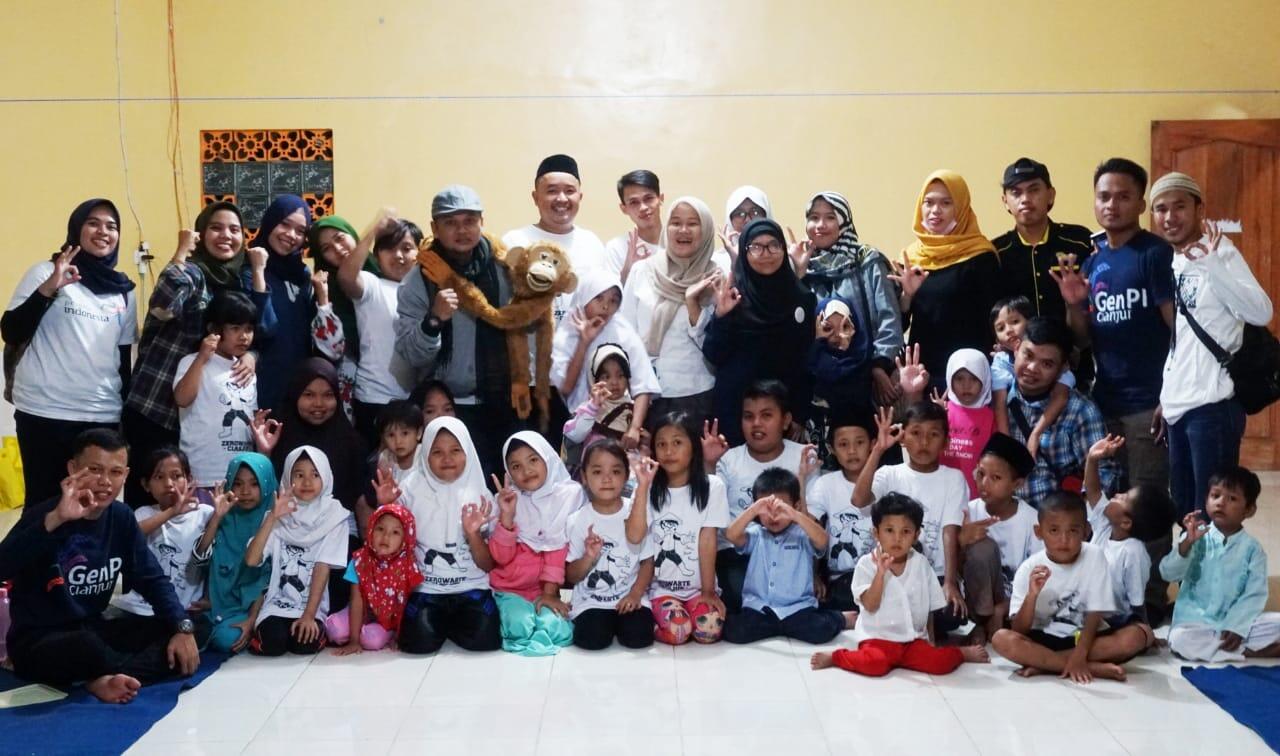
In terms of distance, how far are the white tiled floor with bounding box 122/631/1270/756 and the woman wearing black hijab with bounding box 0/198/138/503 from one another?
1.14 metres

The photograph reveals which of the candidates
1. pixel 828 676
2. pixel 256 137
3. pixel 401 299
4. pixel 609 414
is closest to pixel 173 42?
pixel 256 137

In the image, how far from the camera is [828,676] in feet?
13.1

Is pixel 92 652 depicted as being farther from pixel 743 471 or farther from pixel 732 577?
pixel 743 471

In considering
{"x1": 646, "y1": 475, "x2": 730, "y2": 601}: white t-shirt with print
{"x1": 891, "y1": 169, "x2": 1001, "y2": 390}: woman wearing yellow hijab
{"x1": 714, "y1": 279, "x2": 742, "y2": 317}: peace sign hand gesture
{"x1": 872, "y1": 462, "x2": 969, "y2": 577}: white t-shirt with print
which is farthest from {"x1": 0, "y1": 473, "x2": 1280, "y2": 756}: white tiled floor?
{"x1": 891, "y1": 169, "x2": 1001, "y2": 390}: woman wearing yellow hijab

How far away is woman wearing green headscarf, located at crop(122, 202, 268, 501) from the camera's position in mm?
4625

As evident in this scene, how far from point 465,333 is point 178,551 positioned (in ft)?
4.19

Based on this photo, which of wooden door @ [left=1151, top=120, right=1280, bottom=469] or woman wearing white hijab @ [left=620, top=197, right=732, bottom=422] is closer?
A: woman wearing white hijab @ [left=620, top=197, right=732, bottom=422]

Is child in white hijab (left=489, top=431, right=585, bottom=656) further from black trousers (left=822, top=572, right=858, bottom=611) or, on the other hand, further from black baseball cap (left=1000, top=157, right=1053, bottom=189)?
black baseball cap (left=1000, top=157, right=1053, bottom=189)

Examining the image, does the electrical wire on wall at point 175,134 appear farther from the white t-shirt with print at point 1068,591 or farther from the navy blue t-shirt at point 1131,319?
the white t-shirt with print at point 1068,591

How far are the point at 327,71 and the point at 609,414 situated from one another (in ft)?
11.8

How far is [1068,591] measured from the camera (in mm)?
4043

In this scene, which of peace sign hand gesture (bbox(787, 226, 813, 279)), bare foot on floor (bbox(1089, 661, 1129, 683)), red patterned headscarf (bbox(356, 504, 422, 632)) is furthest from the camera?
peace sign hand gesture (bbox(787, 226, 813, 279))

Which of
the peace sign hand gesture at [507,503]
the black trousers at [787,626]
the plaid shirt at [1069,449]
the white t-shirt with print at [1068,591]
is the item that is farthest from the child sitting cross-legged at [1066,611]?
the peace sign hand gesture at [507,503]

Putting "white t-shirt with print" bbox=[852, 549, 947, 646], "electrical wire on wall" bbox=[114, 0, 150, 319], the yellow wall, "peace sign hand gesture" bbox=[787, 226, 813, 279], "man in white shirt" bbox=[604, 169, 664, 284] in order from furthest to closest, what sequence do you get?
the yellow wall
"electrical wire on wall" bbox=[114, 0, 150, 319]
"man in white shirt" bbox=[604, 169, 664, 284]
"peace sign hand gesture" bbox=[787, 226, 813, 279]
"white t-shirt with print" bbox=[852, 549, 947, 646]
